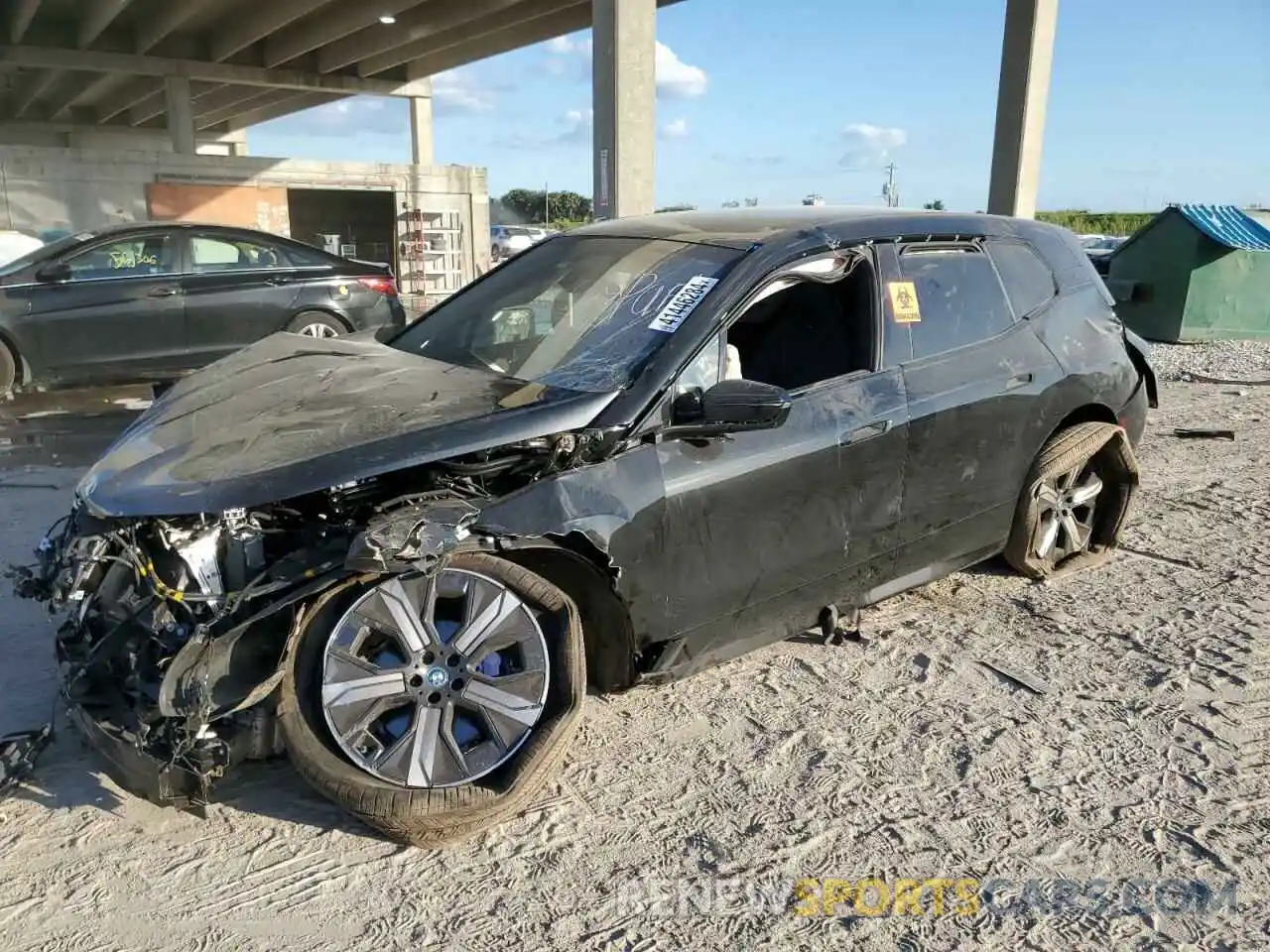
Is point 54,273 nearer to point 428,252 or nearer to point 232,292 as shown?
point 232,292

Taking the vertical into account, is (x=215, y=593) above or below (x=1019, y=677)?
above

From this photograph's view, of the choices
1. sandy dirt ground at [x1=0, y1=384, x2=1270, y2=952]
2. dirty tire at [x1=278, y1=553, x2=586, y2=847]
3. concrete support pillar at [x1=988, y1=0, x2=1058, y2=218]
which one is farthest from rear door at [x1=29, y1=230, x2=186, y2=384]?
concrete support pillar at [x1=988, y1=0, x2=1058, y2=218]

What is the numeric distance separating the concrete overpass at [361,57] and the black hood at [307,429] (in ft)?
33.6

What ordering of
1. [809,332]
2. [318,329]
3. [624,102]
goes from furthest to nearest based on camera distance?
1. [624,102]
2. [318,329]
3. [809,332]

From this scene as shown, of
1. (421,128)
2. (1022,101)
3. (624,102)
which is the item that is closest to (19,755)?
(624,102)

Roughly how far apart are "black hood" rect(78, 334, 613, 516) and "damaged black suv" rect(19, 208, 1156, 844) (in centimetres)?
1

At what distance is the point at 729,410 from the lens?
9.60 ft

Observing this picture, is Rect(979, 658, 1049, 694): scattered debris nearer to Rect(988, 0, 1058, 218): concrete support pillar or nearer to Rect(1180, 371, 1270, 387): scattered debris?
Rect(1180, 371, 1270, 387): scattered debris

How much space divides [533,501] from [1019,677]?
6.99ft

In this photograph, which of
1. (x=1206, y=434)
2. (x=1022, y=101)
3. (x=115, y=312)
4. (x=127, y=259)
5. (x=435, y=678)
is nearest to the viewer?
(x=435, y=678)

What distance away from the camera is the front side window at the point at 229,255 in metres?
8.90

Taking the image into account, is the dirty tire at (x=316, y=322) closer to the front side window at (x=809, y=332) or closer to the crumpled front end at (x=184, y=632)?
the front side window at (x=809, y=332)

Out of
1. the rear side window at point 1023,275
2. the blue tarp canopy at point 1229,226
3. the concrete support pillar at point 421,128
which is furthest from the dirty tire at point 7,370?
the concrete support pillar at point 421,128

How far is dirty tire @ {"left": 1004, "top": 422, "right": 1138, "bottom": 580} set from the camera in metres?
4.30
